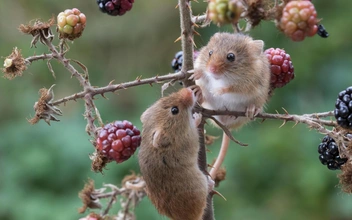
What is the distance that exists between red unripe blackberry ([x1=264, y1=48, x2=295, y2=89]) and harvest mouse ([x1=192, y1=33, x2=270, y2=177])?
Result: 0.15ft

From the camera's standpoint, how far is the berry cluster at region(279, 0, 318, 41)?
1433 mm

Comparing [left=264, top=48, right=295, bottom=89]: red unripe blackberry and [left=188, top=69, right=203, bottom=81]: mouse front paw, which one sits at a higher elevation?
[left=188, top=69, right=203, bottom=81]: mouse front paw

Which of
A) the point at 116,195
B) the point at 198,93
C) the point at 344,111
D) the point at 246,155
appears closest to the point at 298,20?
the point at 344,111

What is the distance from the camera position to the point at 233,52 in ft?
7.06

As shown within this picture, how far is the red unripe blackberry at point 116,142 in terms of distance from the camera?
1.66 meters

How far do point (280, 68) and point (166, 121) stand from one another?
472mm

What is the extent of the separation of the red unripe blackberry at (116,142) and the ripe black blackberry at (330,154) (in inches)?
24.4

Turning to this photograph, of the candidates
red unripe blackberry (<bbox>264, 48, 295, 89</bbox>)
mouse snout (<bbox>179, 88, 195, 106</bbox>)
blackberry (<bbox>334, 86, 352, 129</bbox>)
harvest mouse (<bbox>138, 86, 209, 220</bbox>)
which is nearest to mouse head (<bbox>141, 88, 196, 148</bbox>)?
harvest mouse (<bbox>138, 86, 209, 220</bbox>)

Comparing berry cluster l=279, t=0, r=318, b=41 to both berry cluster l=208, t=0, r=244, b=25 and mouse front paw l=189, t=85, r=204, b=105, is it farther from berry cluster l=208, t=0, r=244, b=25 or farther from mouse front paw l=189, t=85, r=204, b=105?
mouse front paw l=189, t=85, r=204, b=105

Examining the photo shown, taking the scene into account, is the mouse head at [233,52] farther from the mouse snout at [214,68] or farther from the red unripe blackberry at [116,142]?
the red unripe blackberry at [116,142]

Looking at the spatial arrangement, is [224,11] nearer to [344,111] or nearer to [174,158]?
[344,111]

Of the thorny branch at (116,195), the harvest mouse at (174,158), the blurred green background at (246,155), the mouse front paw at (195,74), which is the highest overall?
the mouse front paw at (195,74)

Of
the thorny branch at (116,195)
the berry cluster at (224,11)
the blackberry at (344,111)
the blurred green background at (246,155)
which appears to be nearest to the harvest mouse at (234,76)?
the thorny branch at (116,195)

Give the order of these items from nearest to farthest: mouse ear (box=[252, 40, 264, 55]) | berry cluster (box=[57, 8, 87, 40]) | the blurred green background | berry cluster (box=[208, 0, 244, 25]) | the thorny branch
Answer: berry cluster (box=[208, 0, 244, 25])
berry cluster (box=[57, 8, 87, 40])
the thorny branch
mouse ear (box=[252, 40, 264, 55])
the blurred green background
